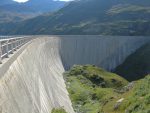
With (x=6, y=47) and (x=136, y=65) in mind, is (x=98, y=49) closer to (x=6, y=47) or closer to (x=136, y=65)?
(x=136, y=65)

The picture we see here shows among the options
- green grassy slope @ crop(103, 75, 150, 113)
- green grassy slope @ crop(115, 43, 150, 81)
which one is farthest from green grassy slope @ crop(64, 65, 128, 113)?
green grassy slope @ crop(115, 43, 150, 81)

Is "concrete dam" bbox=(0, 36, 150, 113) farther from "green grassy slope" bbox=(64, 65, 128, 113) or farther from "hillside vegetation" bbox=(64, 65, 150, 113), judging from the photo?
"hillside vegetation" bbox=(64, 65, 150, 113)

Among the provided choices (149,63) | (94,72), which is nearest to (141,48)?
(149,63)

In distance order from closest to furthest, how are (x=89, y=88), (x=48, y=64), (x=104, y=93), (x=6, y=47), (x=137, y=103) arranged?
(x=6, y=47) → (x=137, y=103) → (x=48, y=64) → (x=104, y=93) → (x=89, y=88)

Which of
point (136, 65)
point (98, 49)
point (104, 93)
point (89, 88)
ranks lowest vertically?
point (136, 65)

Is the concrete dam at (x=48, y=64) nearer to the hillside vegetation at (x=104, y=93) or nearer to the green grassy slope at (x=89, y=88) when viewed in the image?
the green grassy slope at (x=89, y=88)

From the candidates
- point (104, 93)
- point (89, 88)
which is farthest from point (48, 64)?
point (89, 88)

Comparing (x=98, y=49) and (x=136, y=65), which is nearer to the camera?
(x=98, y=49)
